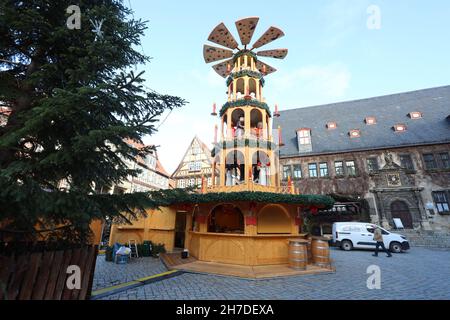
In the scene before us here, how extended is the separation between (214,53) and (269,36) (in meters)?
3.79

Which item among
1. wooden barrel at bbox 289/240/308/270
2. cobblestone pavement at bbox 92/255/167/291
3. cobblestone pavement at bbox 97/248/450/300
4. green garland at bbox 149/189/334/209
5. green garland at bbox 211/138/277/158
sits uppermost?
green garland at bbox 211/138/277/158

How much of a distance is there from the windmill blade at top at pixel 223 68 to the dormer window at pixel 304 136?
14570 mm

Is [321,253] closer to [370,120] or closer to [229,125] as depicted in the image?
[229,125]

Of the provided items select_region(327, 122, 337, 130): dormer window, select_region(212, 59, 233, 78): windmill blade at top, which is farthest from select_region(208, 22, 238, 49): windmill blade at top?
select_region(327, 122, 337, 130): dormer window

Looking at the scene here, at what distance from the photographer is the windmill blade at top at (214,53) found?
44.9 ft

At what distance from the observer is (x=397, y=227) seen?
19.1 meters

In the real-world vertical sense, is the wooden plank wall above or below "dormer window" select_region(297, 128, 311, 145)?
below

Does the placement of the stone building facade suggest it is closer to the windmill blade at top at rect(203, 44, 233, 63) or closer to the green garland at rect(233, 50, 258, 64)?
the green garland at rect(233, 50, 258, 64)

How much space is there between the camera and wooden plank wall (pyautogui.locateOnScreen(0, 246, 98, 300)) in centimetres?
375

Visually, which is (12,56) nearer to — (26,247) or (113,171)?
(113,171)

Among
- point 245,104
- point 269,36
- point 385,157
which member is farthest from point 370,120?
point 245,104

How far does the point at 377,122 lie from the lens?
25.6 metres

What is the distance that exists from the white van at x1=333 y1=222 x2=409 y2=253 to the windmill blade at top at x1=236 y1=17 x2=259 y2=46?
16.0 m
